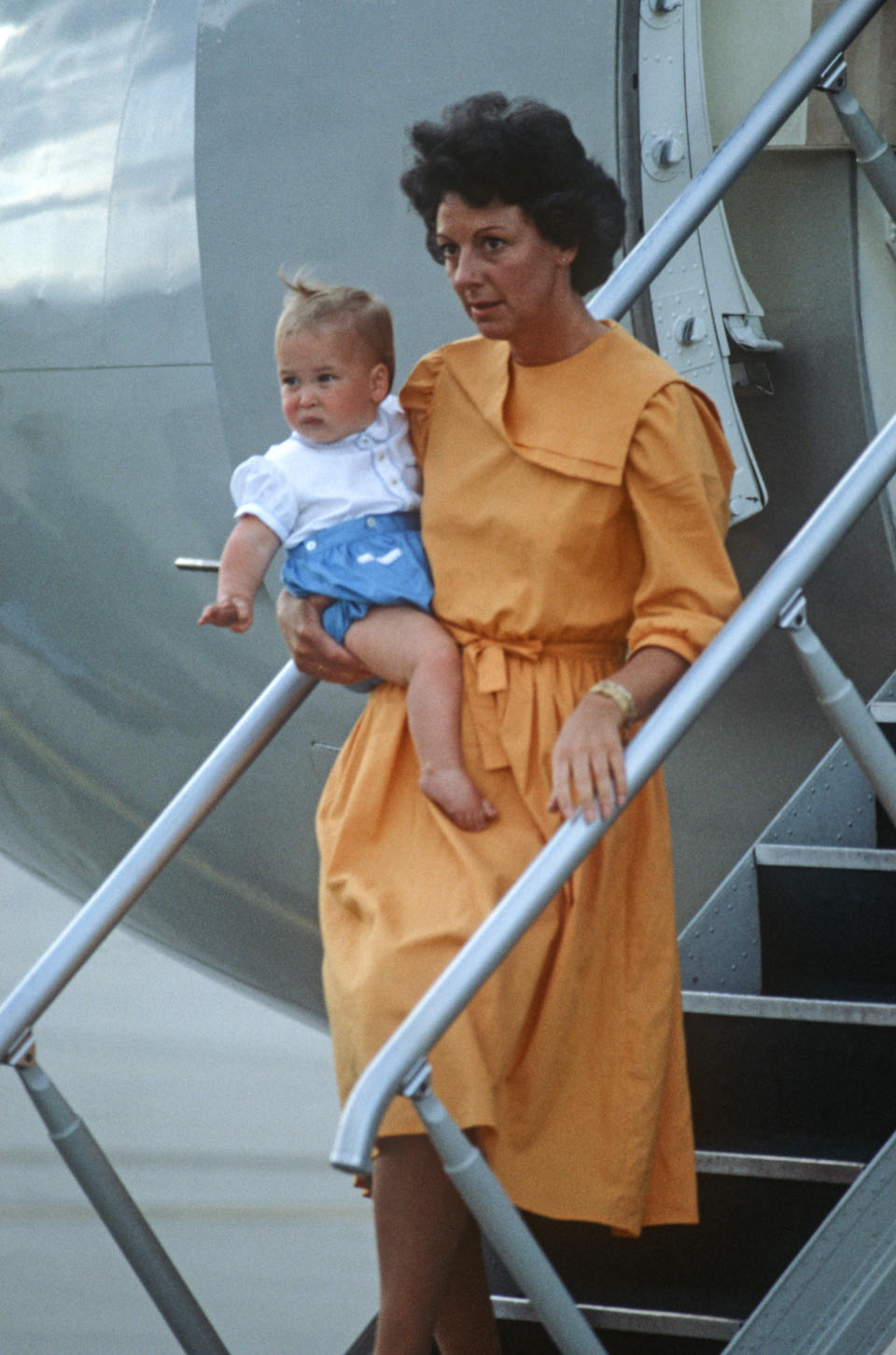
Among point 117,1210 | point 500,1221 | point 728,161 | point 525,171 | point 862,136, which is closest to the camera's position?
point 500,1221

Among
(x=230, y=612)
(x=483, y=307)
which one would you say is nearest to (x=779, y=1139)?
(x=230, y=612)

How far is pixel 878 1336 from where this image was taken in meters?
1.76

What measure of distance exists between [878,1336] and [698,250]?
1369 millimetres

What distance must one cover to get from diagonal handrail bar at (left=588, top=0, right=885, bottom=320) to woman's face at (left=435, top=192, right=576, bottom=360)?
37 centimetres

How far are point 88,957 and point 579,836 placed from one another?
65 centimetres

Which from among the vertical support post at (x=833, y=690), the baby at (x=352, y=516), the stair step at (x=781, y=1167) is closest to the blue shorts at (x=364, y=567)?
the baby at (x=352, y=516)

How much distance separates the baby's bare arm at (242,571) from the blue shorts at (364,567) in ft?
0.15

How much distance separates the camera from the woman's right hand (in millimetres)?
1772

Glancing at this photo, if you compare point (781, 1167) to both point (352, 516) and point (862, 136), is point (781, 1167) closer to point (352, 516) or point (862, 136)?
point (352, 516)

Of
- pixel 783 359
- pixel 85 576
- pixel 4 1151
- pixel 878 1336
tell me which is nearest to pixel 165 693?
pixel 85 576

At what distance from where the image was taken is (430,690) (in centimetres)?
168

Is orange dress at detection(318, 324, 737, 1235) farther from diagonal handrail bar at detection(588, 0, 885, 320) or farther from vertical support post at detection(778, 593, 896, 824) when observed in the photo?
diagonal handrail bar at detection(588, 0, 885, 320)

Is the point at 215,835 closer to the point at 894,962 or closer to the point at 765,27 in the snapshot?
the point at 894,962

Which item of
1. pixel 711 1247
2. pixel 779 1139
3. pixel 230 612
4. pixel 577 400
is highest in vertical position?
pixel 577 400
